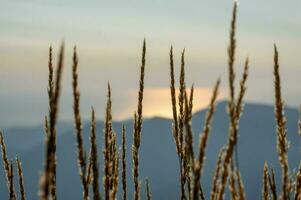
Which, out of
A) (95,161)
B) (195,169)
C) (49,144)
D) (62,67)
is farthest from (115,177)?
(62,67)

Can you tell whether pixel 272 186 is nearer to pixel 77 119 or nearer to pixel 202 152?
pixel 202 152

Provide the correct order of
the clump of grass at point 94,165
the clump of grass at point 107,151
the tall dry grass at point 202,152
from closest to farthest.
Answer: the tall dry grass at point 202,152, the clump of grass at point 94,165, the clump of grass at point 107,151

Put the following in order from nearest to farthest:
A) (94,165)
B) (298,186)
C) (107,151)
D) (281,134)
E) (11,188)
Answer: (94,165) → (281,134) → (107,151) → (298,186) → (11,188)

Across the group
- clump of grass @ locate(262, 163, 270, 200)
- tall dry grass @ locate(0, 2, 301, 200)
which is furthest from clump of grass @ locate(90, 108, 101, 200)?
clump of grass @ locate(262, 163, 270, 200)

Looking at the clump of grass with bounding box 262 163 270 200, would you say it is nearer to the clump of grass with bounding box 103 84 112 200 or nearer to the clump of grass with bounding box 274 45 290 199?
the clump of grass with bounding box 274 45 290 199

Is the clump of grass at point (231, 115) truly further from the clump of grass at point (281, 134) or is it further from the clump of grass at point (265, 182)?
the clump of grass at point (265, 182)

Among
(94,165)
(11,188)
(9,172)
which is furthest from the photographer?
(9,172)

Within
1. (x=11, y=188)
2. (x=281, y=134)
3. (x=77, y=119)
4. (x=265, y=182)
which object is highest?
(x=77, y=119)

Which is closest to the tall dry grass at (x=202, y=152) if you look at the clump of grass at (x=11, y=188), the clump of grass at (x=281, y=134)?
the clump of grass at (x=281, y=134)

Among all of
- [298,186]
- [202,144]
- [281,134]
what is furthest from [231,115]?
[298,186]

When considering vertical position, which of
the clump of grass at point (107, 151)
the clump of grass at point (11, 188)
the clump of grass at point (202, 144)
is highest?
the clump of grass at point (202, 144)

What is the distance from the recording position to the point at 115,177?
2.42 metres

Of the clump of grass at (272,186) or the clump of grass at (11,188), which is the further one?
the clump of grass at (11,188)

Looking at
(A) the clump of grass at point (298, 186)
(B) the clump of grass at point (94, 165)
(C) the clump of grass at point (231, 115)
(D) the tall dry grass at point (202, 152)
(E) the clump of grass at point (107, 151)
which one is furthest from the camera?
(A) the clump of grass at point (298, 186)
